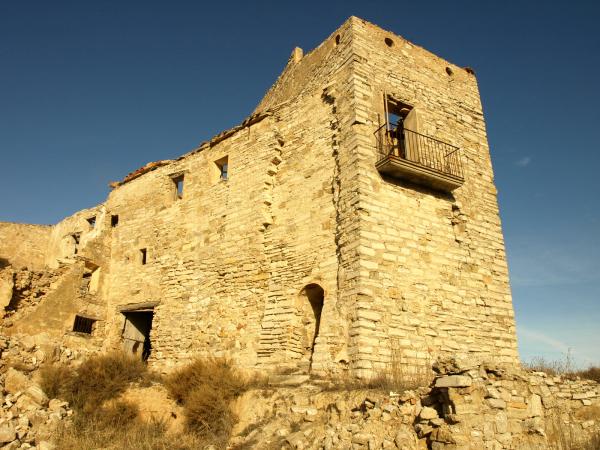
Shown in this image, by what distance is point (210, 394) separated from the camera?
939 centimetres

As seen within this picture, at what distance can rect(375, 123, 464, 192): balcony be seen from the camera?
32.7ft

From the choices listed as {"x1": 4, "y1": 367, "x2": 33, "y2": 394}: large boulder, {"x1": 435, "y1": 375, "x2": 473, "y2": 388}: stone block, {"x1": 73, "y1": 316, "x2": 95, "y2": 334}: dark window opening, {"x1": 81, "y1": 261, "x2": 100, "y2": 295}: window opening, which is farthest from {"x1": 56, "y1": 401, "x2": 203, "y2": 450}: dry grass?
{"x1": 81, "y1": 261, "x2": 100, "y2": 295}: window opening

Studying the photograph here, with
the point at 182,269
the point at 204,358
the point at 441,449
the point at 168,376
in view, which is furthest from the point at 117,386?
the point at 441,449

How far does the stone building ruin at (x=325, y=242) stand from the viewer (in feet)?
31.0

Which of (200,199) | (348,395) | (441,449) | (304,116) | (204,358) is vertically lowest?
(441,449)

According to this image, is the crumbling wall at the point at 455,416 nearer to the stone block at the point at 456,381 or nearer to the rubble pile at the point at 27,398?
the stone block at the point at 456,381

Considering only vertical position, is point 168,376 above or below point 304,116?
below

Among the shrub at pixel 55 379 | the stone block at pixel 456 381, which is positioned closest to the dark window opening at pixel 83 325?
the shrub at pixel 55 379

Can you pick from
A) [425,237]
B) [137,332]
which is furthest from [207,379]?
[137,332]

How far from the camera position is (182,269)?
13242 millimetres

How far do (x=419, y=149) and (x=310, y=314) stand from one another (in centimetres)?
431

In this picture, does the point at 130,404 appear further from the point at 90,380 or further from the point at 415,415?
the point at 415,415

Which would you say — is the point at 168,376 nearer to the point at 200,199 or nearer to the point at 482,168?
the point at 200,199

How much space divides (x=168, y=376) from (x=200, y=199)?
4743mm
